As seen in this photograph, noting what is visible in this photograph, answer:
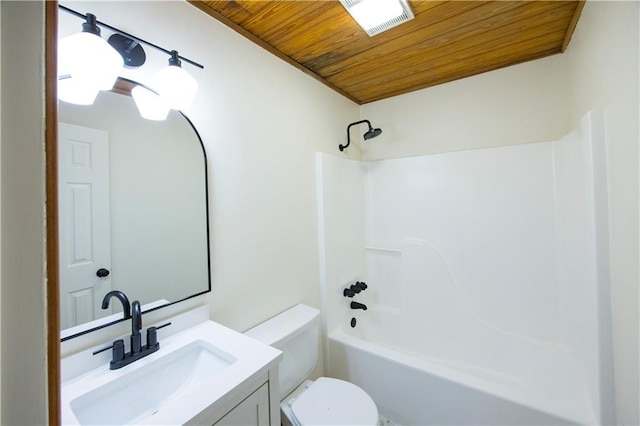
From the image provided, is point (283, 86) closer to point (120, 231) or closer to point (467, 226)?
point (120, 231)

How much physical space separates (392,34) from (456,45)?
45cm

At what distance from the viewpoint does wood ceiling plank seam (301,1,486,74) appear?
4.25 ft

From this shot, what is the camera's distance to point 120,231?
100 cm

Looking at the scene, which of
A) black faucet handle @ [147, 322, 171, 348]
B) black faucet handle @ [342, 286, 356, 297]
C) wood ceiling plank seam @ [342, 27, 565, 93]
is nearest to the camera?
black faucet handle @ [147, 322, 171, 348]

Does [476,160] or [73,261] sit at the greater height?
[476,160]

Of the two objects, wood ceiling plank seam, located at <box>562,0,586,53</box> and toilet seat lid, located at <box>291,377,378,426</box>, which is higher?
wood ceiling plank seam, located at <box>562,0,586,53</box>

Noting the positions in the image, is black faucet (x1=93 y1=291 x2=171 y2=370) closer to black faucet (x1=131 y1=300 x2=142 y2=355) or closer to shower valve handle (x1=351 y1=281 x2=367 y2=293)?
black faucet (x1=131 y1=300 x2=142 y2=355)

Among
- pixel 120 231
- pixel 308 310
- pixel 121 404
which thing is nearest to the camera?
pixel 121 404

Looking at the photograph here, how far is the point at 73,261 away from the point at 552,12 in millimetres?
2414

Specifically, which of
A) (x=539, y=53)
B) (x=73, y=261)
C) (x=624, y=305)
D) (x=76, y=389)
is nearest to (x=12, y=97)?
(x=73, y=261)

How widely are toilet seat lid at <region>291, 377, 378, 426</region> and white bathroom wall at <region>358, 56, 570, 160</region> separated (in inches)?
72.7

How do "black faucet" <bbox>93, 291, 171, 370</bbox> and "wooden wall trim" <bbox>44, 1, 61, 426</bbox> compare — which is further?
"black faucet" <bbox>93, 291, 171, 370</bbox>

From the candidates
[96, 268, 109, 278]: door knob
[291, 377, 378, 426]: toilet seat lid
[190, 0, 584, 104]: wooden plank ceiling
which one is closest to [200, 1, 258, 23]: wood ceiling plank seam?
[190, 0, 584, 104]: wooden plank ceiling

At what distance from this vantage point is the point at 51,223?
0.31 m
